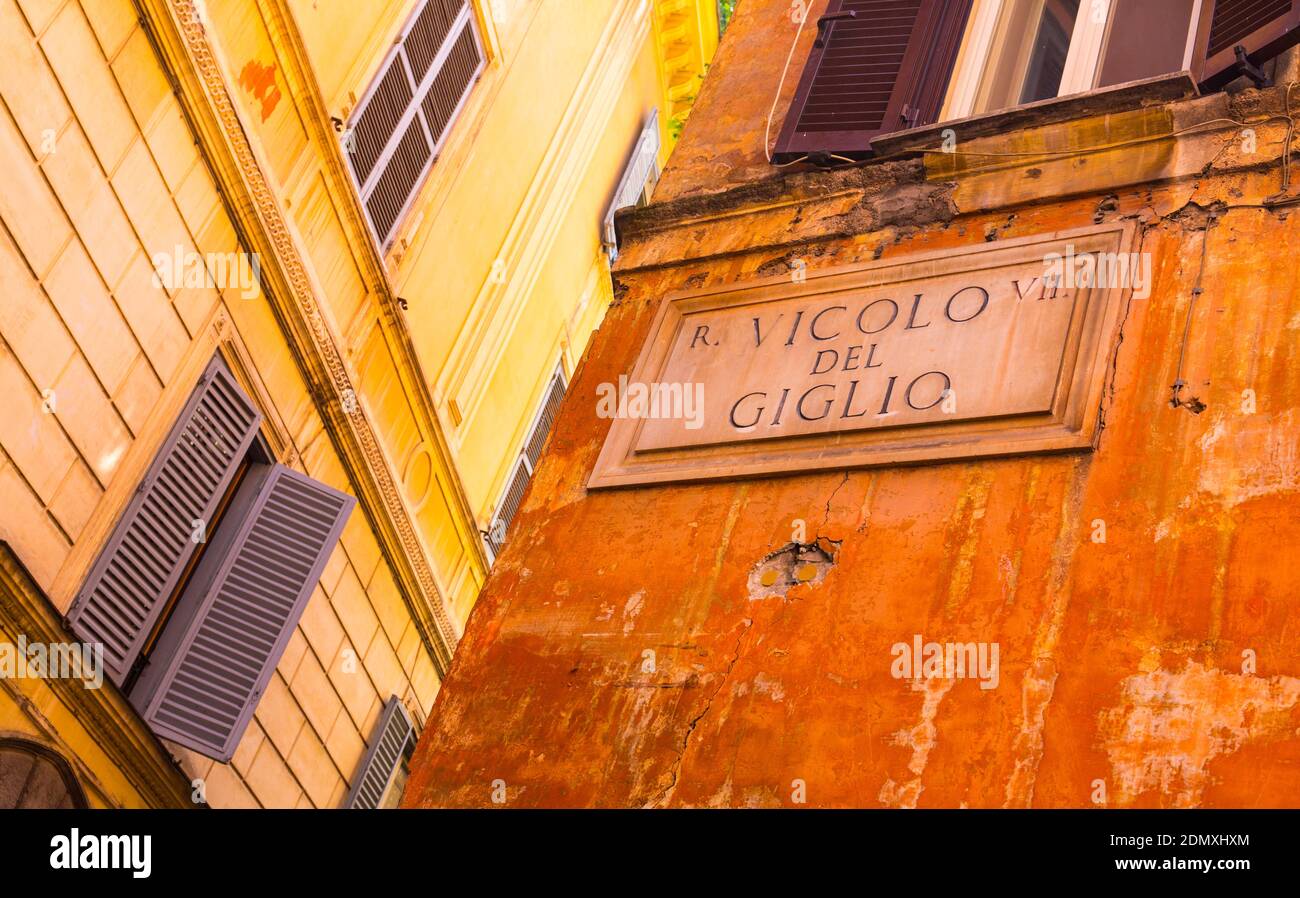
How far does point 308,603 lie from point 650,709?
4283mm

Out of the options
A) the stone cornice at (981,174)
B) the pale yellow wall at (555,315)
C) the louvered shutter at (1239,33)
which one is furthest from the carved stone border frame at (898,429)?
the pale yellow wall at (555,315)

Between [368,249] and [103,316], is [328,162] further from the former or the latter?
[103,316]

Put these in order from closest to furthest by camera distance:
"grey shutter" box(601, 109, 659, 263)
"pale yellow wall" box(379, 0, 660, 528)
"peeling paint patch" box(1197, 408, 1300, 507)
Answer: "peeling paint patch" box(1197, 408, 1300, 507), "pale yellow wall" box(379, 0, 660, 528), "grey shutter" box(601, 109, 659, 263)

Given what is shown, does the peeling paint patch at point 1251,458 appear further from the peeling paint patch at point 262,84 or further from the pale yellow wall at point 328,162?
the peeling paint patch at point 262,84

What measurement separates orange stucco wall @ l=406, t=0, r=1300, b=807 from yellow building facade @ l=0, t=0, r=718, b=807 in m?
2.38

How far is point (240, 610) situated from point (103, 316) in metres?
1.88

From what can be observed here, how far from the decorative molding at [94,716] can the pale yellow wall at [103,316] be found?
0.10 metres

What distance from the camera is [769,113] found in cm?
786

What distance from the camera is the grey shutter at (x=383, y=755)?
9.39 metres

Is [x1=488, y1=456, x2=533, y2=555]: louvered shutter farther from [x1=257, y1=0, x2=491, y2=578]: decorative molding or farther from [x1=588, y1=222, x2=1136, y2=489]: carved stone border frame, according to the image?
[x1=588, y1=222, x2=1136, y2=489]: carved stone border frame

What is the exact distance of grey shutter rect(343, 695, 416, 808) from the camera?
370 inches

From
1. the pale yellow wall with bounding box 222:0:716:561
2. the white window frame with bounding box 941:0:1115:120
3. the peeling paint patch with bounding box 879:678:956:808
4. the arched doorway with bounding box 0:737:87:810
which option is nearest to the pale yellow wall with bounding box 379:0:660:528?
the pale yellow wall with bounding box 222:0:716:561
